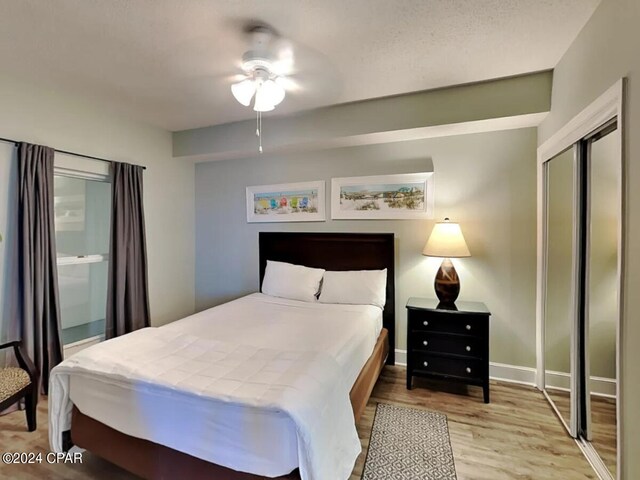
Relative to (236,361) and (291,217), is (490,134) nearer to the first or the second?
(291,217)

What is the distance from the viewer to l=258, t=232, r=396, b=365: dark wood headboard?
314 cm

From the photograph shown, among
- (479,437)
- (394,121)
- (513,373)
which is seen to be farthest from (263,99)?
(513,373)

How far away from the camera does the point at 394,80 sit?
2.48m

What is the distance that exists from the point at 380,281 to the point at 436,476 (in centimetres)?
157

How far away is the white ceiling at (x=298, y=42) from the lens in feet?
5.51

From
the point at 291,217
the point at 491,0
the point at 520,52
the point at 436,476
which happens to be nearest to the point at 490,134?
the point at 520,52

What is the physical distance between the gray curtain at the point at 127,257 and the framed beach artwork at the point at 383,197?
82.1 inches

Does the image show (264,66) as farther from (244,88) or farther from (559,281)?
(559,281)

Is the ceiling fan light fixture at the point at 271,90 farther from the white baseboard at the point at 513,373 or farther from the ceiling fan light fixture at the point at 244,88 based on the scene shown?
the white baseboard at the point at 513,373

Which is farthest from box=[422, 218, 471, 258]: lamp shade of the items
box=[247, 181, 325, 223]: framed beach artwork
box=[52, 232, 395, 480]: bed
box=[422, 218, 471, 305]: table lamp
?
box=[247, 181, 325, 223]: framed beach artwork

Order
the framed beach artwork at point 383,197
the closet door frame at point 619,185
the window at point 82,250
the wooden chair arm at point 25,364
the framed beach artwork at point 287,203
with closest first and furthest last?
the closet door frame at point 619,185
the wooden chair arm at point 25,364
the window at point 82,250
the framed beach artwork at point 383,197
the framed beach artwork at point 287,203

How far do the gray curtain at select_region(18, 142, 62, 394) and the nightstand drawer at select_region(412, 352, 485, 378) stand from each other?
3026 millimetres

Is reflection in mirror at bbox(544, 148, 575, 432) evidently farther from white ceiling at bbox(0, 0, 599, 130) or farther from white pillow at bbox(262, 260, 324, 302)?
white pillow at bbox(262, 260, 324, 302)

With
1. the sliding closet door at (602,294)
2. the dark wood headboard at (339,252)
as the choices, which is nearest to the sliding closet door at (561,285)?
the sliding closet door at (602,294)
